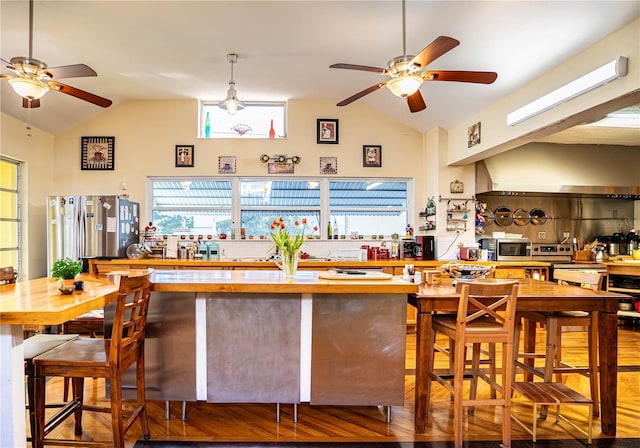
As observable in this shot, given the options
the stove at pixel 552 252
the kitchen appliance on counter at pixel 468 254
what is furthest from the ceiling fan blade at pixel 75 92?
the stove at pixel 552 252

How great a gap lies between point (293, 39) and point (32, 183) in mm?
4066

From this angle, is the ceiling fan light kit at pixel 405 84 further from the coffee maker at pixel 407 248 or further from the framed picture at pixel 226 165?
the framed picture at pixel 226 165

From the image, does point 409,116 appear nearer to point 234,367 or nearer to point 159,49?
point 159,49

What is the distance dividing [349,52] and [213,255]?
3.27 meters

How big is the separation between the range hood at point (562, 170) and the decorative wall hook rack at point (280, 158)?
105 inches

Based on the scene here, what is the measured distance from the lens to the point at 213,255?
5199mm

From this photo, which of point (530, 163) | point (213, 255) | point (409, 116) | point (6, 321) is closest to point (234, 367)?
point (6, 321)

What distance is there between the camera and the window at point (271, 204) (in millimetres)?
5461

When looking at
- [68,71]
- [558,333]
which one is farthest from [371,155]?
[68,71]

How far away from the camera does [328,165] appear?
545cm

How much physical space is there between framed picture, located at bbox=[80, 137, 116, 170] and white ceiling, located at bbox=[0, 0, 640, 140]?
554 mm

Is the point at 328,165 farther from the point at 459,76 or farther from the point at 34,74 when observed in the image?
the point at 34,74

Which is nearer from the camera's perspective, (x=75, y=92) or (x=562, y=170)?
(x=75, y=92)

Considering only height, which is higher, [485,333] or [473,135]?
[473,135]
